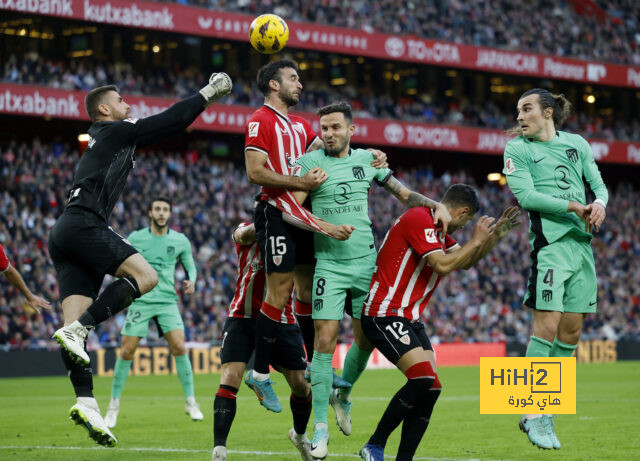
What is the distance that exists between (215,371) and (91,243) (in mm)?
19097

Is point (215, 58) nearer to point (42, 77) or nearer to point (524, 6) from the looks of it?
point (42, 77)

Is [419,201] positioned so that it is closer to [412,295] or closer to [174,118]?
[412,295]

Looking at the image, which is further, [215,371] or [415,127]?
[415,127]

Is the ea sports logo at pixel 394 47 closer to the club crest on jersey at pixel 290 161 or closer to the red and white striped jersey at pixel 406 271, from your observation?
the club crest on jersey at pixel 290 161

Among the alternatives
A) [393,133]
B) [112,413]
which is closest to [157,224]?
[112,413]

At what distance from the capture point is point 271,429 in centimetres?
1156

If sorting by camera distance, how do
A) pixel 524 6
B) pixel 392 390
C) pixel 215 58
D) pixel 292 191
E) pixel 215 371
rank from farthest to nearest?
pixel 524 6 < pixel 215 58 < pixel 215 371 < pixel 392 390 < pixel 292 191

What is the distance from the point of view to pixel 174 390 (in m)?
19.2

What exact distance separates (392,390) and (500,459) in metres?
10.3

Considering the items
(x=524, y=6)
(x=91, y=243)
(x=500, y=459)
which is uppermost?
(x=524, y=6)

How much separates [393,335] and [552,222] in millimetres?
1903

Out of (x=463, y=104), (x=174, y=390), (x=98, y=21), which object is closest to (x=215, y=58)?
(x=98, y=21)

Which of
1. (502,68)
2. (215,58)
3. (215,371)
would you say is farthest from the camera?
(502,68)

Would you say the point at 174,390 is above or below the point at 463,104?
below
